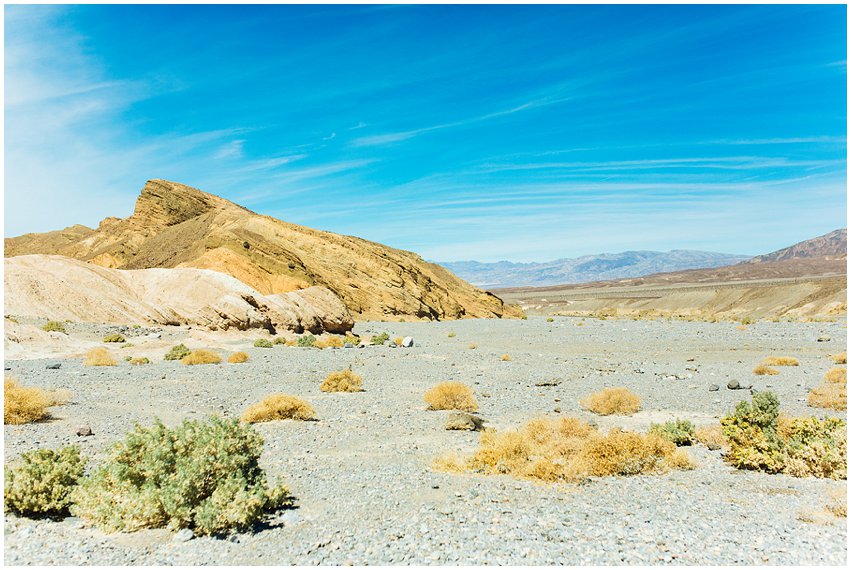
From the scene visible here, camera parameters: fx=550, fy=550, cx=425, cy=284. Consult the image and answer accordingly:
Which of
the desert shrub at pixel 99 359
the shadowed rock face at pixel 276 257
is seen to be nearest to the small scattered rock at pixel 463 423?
the desert shrub at pixel 99 359

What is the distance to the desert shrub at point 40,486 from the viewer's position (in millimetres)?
6012

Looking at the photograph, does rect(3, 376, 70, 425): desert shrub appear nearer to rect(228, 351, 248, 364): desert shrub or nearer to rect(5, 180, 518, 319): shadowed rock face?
rect(228, 351, 248, 364): desert shrub

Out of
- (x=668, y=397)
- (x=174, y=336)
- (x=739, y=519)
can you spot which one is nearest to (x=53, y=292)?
(x=174, y=336)

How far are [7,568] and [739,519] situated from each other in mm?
7463

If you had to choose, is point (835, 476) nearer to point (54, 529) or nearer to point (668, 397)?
point (668, 397)

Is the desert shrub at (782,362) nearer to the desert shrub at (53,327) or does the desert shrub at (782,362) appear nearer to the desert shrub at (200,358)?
the desert shrub at (200,358)

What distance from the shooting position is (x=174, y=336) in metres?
24.9

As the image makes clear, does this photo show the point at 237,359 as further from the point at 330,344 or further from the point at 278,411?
the point at 278,411

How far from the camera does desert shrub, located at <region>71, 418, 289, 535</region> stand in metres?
5.81

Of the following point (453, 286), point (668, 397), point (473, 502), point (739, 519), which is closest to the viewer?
point (739, 519)

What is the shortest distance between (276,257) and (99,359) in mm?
37684

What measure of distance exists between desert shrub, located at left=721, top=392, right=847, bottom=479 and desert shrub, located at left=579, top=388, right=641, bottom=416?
3.47 m

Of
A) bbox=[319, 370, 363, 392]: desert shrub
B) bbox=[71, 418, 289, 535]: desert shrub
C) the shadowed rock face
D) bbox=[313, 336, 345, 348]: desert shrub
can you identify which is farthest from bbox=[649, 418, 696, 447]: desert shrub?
the shadowed rock face

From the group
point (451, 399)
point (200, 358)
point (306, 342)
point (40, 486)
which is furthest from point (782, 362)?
point (40, 486)
